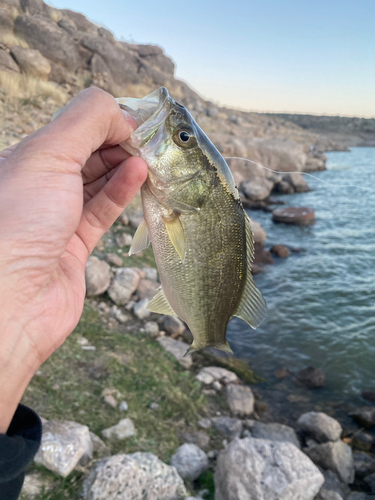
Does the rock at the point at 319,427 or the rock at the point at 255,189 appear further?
the rock at the point at 255,189

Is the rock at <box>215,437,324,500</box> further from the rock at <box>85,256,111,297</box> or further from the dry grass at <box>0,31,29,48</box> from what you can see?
the dry grass at <box>0,31,29,48</box>

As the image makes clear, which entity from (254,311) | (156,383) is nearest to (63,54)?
(156,383)

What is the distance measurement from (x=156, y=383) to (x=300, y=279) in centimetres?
729

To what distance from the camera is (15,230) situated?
159 centimetres

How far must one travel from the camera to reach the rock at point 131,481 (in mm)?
2641

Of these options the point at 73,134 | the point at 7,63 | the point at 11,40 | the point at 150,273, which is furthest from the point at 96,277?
the point at 11,40

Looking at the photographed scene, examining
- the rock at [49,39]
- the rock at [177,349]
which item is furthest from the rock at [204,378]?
the rock at [49,39]

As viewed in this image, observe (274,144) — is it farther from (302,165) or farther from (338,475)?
(338,475)

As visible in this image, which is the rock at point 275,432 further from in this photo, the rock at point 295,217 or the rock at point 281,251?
the rock at point 295,217

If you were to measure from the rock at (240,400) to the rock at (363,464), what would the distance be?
5.31 ft

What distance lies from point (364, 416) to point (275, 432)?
2.09 meters

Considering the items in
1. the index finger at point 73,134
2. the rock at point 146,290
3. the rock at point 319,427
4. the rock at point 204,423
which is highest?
the index finger at point 73,134

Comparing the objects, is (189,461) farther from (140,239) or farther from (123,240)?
(123,240)

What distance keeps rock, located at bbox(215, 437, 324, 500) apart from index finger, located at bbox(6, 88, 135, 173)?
3.31 meters
